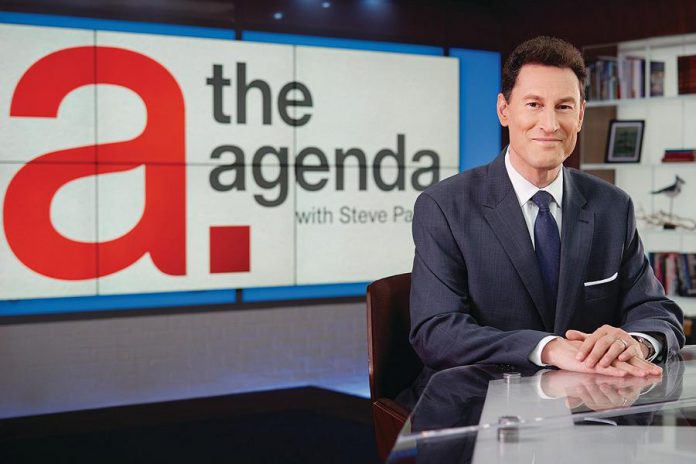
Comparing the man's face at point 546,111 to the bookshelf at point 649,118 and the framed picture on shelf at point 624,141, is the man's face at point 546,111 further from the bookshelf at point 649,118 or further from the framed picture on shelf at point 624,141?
the framed picture on shelf at point 624,141

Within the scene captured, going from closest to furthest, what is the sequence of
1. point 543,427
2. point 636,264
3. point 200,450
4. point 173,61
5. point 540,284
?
point 543,427, point 540,284, point 636,264, point 200,450, point 173,61

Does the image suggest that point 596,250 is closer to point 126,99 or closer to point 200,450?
point 200,450

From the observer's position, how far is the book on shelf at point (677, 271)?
5379mm

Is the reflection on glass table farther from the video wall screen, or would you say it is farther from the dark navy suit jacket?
the video wall screen

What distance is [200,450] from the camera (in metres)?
4.36

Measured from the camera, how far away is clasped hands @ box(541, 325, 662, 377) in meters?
1.62

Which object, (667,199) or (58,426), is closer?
(58,426)

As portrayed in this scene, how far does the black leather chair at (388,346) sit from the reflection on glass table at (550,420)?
1.44 ft

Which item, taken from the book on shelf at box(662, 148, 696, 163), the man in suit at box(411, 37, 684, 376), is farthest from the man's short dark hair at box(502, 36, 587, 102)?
the book on shelf at box(662, 148, 696, 163)

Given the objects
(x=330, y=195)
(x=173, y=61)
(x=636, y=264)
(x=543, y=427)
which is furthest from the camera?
(x=330, y=195)

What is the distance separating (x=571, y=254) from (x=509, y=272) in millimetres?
154

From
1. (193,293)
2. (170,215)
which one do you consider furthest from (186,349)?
(170,215)

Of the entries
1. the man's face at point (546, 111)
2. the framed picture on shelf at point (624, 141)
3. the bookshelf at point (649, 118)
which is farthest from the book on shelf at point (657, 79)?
the man's face at point (546, 111)

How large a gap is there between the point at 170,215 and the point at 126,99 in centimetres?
76
